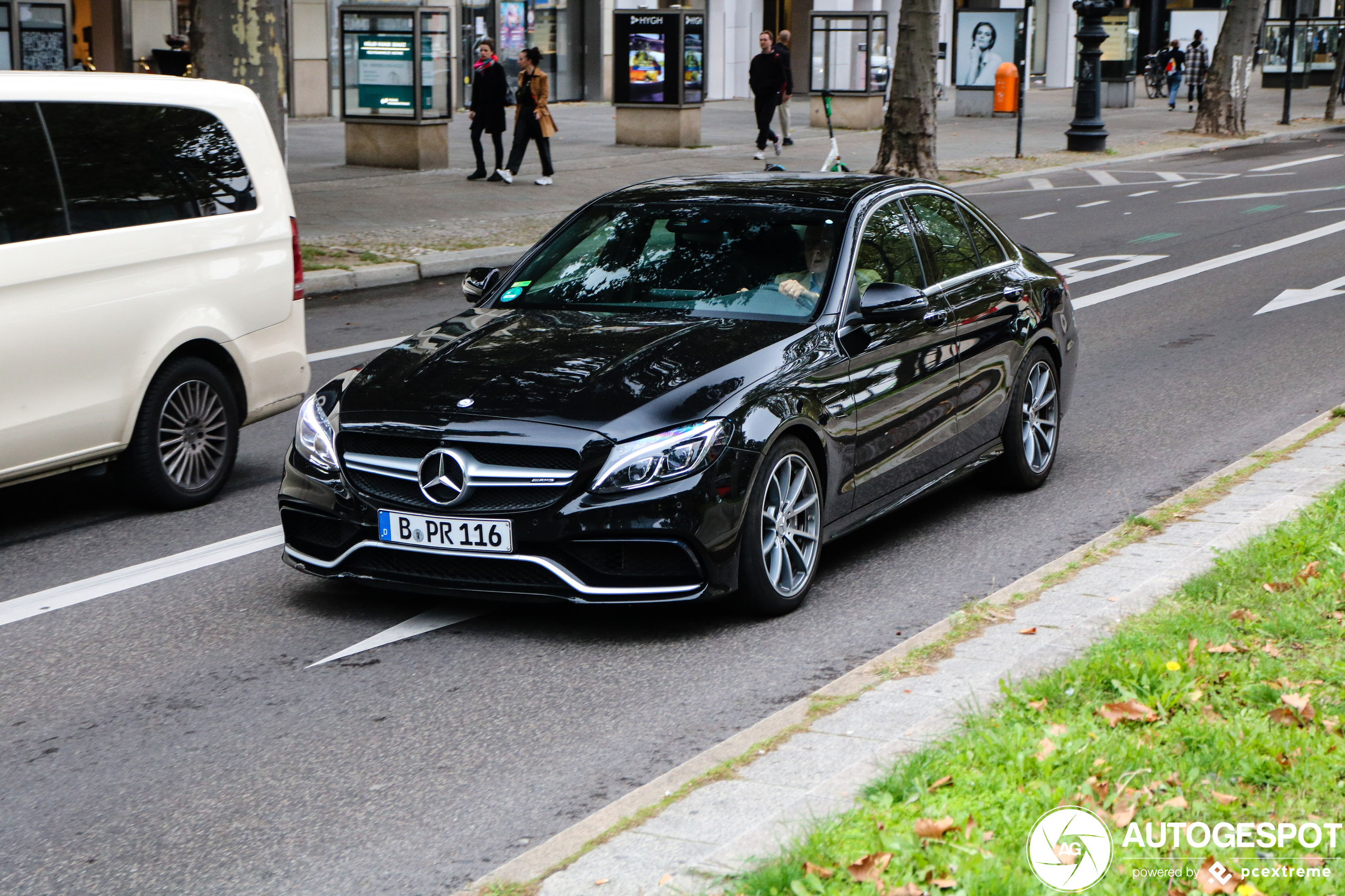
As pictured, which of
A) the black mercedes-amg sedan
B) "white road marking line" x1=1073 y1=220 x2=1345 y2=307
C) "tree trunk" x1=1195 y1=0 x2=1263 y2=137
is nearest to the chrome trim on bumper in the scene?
the black mercedes-amg sedan

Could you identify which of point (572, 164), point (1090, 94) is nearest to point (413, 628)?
point (572, 164)

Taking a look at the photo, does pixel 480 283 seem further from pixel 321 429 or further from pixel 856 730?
pixel 856 730

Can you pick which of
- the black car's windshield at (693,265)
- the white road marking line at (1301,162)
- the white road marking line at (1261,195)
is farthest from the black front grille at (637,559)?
the white road marking line at (1301,162)

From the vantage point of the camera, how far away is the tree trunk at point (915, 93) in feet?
81.4

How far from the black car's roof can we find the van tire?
6.69ft

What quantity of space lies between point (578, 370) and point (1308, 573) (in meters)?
2.62

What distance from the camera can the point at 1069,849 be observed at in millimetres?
3662

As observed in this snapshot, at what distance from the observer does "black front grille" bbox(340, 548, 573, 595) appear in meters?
5.56

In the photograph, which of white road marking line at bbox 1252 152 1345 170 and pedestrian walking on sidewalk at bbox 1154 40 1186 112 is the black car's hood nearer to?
white road marking line at bbox 1252 152 1345 170

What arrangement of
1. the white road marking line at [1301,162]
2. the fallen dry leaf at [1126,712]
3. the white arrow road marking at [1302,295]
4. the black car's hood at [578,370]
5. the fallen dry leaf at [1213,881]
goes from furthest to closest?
the white road marking line at [1301,162] < the white arrow road marking at [1302,295] < the black car's hood at [578,370] < the fallen dry leaf at [1126,712] < the fallen dry leaf at [1213,881]

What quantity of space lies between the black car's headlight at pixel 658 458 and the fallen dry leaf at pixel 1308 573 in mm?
2014

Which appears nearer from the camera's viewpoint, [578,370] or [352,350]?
[578,370]

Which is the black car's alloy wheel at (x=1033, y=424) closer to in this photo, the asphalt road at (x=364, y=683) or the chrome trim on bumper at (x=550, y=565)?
the asphalt road at (x=364, y=683)

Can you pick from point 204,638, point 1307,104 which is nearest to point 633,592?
point 204,638
